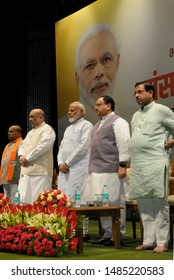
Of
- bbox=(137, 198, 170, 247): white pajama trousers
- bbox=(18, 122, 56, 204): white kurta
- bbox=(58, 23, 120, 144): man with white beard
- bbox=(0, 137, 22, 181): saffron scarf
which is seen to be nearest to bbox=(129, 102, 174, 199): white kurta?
bbox=(137, 198, 170, 247): white pajama trousers

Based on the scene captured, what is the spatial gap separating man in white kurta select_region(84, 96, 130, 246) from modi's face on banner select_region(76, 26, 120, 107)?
13.0 feet

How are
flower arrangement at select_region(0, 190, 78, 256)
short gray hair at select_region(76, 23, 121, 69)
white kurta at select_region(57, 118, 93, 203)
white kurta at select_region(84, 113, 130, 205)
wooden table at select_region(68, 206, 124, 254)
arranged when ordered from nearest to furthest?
flower arrangement at select_region(0, 190, 78, 256), wooden table at select_region(68, 206, 124, 254), white kurta at select_region(84, 113, 130, 205), white kurta at select_region(57, 118, 93, 203), short gray hair at select_region(76, 23, 121, 69)

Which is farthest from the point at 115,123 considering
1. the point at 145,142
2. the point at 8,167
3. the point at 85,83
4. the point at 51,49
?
the point at 51,49

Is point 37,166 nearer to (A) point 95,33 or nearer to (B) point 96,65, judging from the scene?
(B) point 96,65

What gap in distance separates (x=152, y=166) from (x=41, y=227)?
106cm

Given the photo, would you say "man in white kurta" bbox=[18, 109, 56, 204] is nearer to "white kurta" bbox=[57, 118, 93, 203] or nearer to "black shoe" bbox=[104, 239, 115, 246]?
"white kurta" bbox=[57, 118, 93, 203]

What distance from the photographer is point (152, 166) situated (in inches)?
178

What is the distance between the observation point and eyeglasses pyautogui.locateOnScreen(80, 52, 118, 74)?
9219mm

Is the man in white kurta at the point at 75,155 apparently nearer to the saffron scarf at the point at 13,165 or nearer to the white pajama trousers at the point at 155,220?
the white pajama trousers at the point at 155,220

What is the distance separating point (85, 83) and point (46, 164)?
4028 mm

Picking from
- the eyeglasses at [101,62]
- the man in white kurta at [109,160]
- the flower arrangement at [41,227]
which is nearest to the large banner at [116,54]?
the eyeglasses at [101,62]

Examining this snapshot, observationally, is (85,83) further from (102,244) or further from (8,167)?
(102,244)

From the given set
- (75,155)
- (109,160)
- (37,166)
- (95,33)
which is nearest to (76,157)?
(75,155)

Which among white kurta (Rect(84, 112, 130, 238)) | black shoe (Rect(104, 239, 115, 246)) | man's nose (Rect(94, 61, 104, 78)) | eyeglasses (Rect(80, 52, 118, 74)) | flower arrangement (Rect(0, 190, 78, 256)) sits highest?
eyeglasses (Rect(80, 52, 118, 74))
